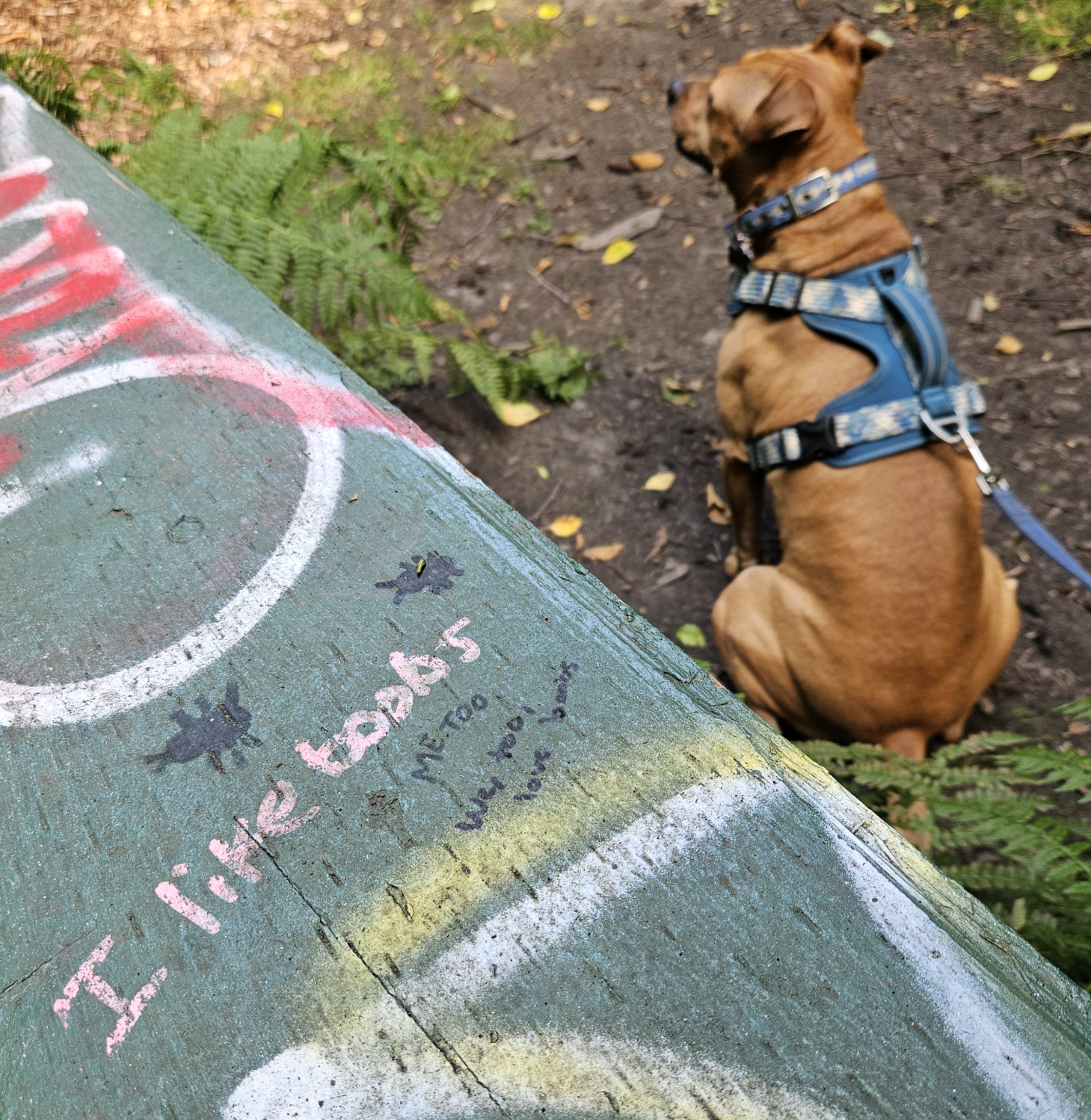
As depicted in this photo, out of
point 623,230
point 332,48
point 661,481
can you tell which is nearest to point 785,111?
point 661,481

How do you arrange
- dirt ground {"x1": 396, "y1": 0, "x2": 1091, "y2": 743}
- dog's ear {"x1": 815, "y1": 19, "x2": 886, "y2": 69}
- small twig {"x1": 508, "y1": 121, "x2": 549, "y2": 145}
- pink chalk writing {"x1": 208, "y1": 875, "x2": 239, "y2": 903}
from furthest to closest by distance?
small twig {"x1": 508, "y1": 121, "x2": 549, "y2": 145}, dirt ground {"x1": 396, "y1": 0, "x2": 1091, "y2": 743}, dog's ear {"x1": 815, "y1": 19, "x2": 886, "y2": 69}, pink chalk writing {"x1": 208, "y1": 875, "x2": 239, "y2": 903}

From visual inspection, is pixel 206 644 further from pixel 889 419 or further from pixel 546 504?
pixel 546 504

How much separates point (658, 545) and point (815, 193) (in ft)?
4.49

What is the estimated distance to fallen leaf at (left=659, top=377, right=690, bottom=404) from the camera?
11.9 feet

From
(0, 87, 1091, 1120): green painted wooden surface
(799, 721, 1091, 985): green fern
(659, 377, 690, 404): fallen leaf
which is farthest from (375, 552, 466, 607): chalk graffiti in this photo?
(659, 377, 690, 404): fallen leaf

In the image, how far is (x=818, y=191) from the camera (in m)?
2.58

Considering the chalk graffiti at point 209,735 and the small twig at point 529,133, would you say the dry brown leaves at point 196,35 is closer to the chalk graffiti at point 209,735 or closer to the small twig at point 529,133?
the small twig at point 529,133

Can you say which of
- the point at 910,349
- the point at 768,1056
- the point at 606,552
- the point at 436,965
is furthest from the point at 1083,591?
the point at 436,965

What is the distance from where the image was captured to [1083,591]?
9.50ft

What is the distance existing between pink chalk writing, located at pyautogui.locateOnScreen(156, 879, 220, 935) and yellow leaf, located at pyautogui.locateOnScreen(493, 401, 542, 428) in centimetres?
275

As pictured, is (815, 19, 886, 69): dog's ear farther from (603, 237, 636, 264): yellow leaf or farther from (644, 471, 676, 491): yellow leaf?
(644, 471, 676, 491): yellow leaf

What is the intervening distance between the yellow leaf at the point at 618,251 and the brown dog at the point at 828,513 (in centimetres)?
116

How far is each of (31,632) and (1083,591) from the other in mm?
3195

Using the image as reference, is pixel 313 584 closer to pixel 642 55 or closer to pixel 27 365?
pixel 27 365
